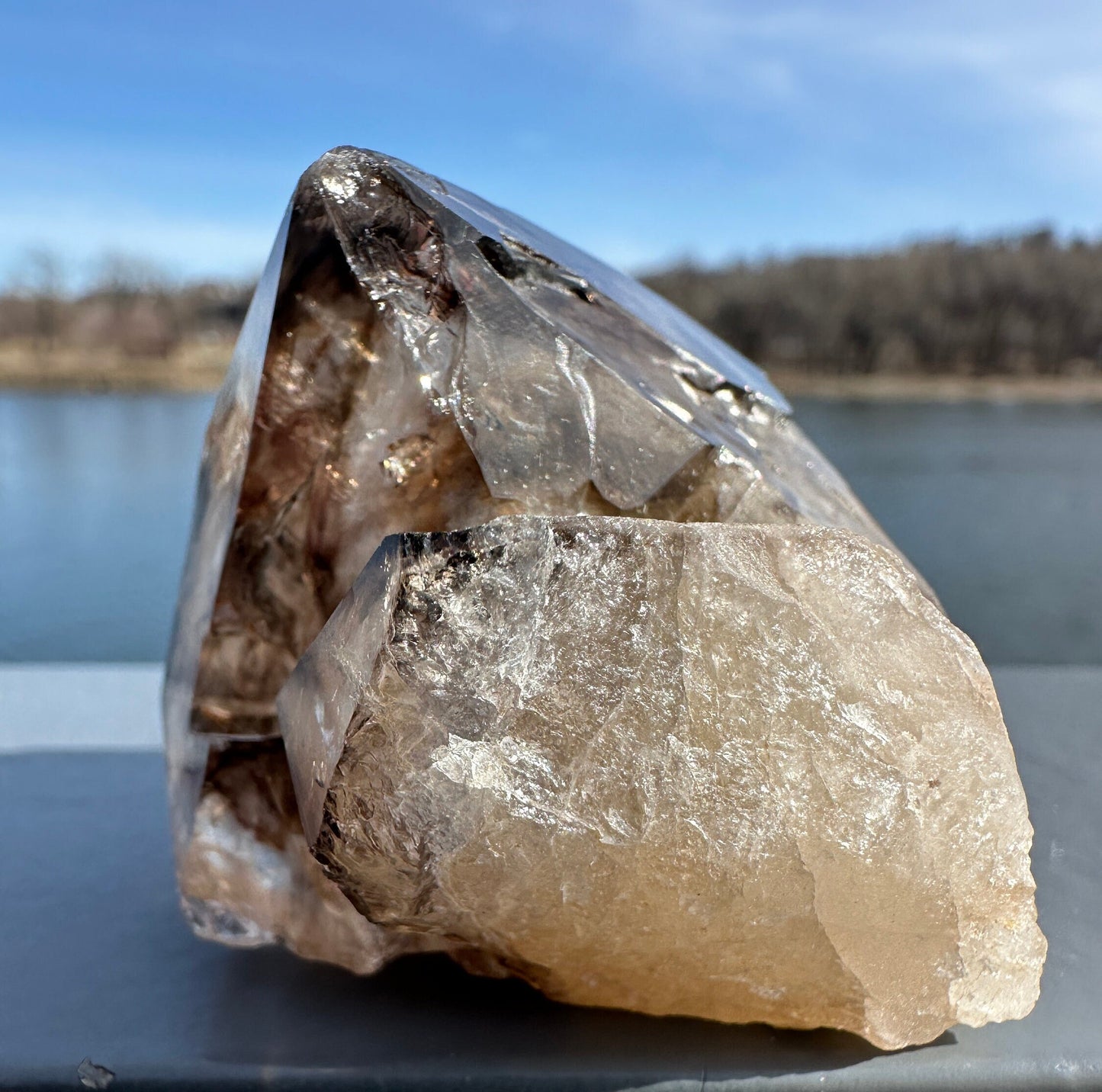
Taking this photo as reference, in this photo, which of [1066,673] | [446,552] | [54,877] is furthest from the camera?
[1066,673]

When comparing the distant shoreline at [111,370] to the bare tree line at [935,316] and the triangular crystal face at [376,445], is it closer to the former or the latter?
the bare tree line at [935,316]

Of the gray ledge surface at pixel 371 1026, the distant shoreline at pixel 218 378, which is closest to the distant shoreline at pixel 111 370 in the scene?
the distant shoreline at pixel 218 378

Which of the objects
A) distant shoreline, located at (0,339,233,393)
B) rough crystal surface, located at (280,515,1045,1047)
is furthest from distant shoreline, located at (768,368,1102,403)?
rough crystal surface, located at (280,515,1045,1047)

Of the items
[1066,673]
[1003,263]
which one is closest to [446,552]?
[1066,673]

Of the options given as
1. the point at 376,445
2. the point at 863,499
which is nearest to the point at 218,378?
the point at 863,499

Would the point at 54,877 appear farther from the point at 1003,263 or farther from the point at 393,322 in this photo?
the point at 1003,263
